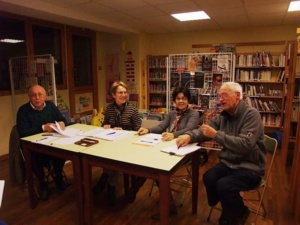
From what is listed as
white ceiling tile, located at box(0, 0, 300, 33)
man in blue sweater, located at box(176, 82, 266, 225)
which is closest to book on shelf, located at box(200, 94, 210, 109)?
white ceiling tile, located at box(0, 0, 300, 33)

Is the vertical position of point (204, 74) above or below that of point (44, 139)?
above

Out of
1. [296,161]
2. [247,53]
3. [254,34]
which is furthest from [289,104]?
[254,34]

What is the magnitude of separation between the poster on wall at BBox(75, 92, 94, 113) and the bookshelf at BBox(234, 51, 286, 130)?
3.41 meters

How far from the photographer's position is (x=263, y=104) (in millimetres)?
5141

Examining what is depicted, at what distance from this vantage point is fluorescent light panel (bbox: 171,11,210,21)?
13.8ft

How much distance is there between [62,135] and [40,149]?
27 centimetres

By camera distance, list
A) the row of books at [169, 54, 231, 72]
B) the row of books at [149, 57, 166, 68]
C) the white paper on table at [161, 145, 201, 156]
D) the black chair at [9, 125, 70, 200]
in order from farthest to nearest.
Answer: the row of books at [149, 57, 166, 68]
the row of books at [169, 54, 231, 72]
the black chair at [9, 125, 70, 200]
the white paper on table at [161, 145, 201, 156]

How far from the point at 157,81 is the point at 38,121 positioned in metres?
3.74

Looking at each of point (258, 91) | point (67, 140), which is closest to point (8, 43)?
point (67, 140)

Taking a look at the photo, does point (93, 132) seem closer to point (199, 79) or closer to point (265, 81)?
point (199, 79)

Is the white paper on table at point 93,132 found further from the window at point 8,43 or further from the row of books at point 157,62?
the row of books at point 157,62

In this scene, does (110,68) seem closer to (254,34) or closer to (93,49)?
(93,49)

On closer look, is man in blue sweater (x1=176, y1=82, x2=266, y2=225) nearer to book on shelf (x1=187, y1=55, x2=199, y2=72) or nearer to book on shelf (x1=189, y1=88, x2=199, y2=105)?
book on shelf (x1=189, y1=88, x2=199, y2=105)

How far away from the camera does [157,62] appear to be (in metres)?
5.88
